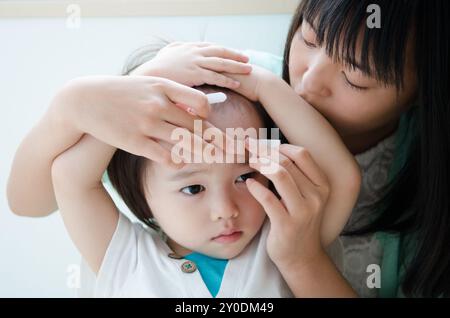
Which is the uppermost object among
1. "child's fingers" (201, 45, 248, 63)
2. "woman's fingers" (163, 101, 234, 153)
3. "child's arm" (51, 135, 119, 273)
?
"child's fingers" (201, 45, 248, 63)

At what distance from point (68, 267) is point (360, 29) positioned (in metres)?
0.65

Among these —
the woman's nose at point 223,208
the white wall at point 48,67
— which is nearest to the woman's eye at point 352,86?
the woman's nose at point 223,208

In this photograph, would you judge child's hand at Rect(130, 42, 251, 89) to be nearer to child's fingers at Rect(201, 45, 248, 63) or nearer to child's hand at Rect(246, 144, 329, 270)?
child's fingers at Rect(201, 45, 248, 63)

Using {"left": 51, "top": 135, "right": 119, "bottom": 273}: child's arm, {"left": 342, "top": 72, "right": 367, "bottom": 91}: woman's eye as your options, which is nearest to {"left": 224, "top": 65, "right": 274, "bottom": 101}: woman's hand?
{"left": 342, "top": 72, "right": 367, "bottom": 91}: woman's eye

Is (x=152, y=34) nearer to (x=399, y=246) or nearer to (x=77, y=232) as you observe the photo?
(x=77, y=232)

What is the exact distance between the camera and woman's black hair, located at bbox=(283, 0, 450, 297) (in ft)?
2.29

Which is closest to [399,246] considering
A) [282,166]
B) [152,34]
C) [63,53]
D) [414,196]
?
[414,196]

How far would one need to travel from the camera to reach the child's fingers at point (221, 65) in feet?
2.38

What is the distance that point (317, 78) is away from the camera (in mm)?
739

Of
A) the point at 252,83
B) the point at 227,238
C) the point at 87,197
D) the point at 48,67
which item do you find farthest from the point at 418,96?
the point at 48,67

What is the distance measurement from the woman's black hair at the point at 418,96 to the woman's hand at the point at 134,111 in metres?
0.22

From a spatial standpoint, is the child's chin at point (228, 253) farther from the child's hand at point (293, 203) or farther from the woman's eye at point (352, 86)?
the woman's eye at point (352, 86)

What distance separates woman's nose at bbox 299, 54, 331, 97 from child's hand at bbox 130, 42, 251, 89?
0.09m

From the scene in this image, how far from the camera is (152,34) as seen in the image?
1.13m
